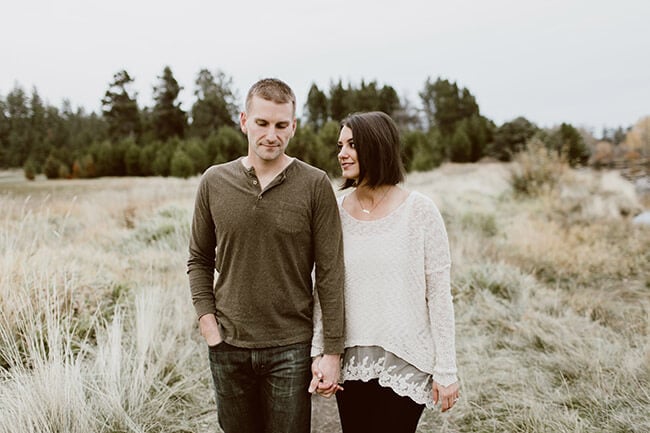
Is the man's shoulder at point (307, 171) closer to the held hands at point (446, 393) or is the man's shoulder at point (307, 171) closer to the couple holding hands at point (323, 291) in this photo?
the couple holding hands at point (323, 291)

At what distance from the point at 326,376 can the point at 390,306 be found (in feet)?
1.12

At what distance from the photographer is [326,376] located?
5.30ft

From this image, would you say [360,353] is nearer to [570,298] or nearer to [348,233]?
[348,233]

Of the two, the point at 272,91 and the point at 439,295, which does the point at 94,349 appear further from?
the point at 439,295

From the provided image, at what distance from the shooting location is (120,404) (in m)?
2.66

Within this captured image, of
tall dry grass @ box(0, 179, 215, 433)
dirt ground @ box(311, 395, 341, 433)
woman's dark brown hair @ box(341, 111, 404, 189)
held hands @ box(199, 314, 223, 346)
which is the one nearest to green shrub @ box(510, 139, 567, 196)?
tall dry grass @ box(0, 179, 215, 433)

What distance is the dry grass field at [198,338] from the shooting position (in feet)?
8.71

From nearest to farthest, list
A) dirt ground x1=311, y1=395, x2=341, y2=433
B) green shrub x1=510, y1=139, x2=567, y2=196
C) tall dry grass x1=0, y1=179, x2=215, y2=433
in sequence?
tall dry grass x1=0, y1=179, x2=215, y2=433 → dirt ground x1=311, y1=395, x2=341, y2=433 → green shrub x1=510, y1=139, x2=567, y2=196

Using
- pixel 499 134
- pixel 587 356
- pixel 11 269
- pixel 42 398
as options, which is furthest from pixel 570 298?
pixel 499 134

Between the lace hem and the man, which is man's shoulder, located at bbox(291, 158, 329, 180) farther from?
the lace hem

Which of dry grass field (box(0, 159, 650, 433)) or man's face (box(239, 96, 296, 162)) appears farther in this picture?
dry grass field (box(0, 159, 650, 433))

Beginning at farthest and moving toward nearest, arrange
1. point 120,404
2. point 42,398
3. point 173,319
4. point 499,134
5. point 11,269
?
point 499,134 < point 173,319 < point 11,269 < point 120,404 < point 42,398

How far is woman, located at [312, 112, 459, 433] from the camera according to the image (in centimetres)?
164

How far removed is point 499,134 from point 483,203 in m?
24.2
